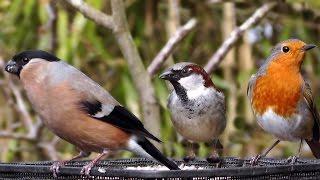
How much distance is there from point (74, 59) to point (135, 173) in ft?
9.97

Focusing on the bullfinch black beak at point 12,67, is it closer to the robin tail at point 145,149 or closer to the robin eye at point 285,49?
the robin tail at point 145,149

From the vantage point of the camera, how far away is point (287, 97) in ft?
12.5

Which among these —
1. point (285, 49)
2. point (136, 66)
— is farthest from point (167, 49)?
point (285, 49)

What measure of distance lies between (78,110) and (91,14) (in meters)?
1.09

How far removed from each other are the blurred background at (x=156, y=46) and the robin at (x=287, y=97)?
1636 mm

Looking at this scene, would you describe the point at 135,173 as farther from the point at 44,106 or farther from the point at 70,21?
the point at 70,21

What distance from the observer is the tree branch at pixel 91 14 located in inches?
170

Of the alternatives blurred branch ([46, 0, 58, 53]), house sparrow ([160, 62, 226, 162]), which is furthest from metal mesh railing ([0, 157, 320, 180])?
blurred branch ([46, 0, 58, 53])

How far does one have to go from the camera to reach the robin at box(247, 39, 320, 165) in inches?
150

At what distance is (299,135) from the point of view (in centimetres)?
387

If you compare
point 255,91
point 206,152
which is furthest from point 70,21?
point 255,91

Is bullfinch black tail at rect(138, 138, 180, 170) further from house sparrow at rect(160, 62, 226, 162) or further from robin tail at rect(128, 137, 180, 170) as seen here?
house sparrow at rect(160, 62, 226, 162)

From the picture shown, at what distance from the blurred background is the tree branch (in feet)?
3.63

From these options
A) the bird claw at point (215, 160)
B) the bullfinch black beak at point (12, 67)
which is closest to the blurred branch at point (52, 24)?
the bullfinch black beak at point (12, 67)
